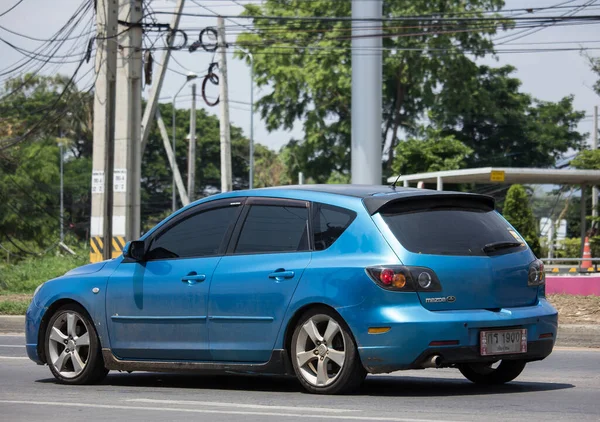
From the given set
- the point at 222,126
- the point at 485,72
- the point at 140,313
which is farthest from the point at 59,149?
the point at 140,313

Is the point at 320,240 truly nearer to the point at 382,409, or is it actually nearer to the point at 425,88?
the point at 382,409

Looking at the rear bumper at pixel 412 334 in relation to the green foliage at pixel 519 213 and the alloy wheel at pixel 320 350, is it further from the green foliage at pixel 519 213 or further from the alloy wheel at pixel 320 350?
the green foliage at pixel 519 213

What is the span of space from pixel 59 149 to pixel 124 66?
61.7 metres

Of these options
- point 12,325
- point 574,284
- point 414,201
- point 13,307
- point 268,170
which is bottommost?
point 12,325

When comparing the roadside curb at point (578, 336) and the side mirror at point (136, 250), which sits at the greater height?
the side mirror at point (136, 250)

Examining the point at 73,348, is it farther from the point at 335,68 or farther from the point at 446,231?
the point at 335,68

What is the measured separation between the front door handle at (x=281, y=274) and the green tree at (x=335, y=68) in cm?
4080

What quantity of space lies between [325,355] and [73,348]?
252 cm

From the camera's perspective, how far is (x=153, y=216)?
295ft

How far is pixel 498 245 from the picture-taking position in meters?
8.39

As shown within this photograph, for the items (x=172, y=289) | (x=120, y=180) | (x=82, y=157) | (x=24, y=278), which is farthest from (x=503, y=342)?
(x=82, y=157)

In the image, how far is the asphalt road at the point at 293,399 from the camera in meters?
7.17

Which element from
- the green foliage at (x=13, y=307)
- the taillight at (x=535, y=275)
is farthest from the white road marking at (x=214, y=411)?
the green foliage at (x=13, y=307)

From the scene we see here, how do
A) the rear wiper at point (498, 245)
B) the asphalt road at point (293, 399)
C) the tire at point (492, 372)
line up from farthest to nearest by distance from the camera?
the tire at point (492, 372)
the rear wiper at point (498, 245)
the asphalt road at point (293, 399)
